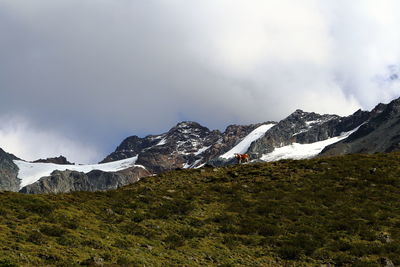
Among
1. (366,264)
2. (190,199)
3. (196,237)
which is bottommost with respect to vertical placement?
(366,264)

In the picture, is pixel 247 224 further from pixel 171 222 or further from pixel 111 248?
pixel 111 248

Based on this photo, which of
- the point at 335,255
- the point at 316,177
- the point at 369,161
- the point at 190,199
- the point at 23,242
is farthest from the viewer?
the point at 369,161

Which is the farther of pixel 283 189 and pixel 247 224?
pixel 283 189

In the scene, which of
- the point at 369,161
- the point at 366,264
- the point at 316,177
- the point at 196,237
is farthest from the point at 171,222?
the point at 369,161

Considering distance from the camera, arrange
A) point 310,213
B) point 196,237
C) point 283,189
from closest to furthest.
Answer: point 196,237, point 310,213, point 283,189

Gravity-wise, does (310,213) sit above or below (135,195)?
below

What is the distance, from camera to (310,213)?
3144 cm

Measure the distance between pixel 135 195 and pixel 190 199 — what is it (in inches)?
175

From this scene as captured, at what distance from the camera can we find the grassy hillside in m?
21.3

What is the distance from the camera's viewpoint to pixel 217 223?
29.4 meters

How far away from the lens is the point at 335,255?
79.4ft

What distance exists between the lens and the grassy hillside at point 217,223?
2134 centimetres

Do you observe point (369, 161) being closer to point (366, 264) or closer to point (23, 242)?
point (366, 264)

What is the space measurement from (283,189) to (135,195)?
42.2ft
